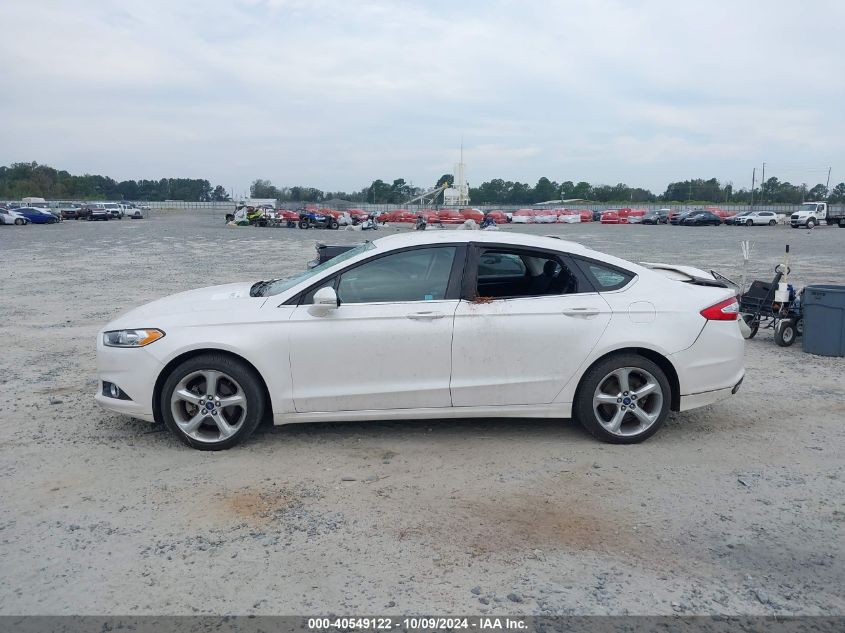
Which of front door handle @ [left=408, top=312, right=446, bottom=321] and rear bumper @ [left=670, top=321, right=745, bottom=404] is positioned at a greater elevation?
front door handle @ [left=408, top=312, right=446, bottom=321]

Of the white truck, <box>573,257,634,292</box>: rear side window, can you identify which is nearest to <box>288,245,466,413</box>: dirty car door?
<box>573,257,634,292</box>: rear side window

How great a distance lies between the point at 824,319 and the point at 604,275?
14.2 ft

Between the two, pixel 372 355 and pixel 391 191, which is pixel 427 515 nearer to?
pixel 372 355

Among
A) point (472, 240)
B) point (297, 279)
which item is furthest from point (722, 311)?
point (297, 279)

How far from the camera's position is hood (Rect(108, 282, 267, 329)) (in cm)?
527

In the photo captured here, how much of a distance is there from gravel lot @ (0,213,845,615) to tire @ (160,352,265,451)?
15 cm

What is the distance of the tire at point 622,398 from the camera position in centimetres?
527

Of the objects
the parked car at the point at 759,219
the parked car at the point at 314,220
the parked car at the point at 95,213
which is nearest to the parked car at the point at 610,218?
the parked car at the point at 759,219

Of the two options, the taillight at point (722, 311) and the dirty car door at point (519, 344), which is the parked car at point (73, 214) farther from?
the taillight at point (722, 311)

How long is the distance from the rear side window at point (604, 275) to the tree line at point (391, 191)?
10050 centimetres

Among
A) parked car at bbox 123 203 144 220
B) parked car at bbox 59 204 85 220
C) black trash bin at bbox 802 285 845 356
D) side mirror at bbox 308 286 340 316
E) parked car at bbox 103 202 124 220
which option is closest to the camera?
side mirror at bbox 308 286 340 316

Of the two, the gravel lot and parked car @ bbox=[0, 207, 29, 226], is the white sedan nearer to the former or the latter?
the gravel lot

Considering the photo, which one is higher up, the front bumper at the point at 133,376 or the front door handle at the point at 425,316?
the front door handle at the point at 425,316

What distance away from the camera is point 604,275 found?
552 centimetres
